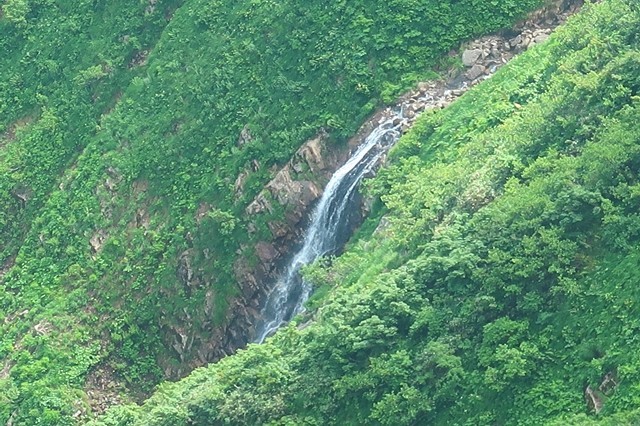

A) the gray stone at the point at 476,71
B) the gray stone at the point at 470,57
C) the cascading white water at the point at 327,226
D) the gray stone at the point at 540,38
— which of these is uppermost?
the gray stone at the point at 470,57

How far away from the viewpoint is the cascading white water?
2844 cm

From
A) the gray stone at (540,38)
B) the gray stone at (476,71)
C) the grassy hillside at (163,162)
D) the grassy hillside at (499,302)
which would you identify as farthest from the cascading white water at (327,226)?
the gray stone at (540,38)

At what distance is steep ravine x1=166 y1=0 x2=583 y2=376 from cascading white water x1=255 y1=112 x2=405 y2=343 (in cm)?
39

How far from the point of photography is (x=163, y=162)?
31766mm

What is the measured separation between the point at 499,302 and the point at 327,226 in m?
10.9

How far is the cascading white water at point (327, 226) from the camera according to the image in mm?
28438

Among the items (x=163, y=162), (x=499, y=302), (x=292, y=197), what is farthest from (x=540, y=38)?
(x=499, y=302)

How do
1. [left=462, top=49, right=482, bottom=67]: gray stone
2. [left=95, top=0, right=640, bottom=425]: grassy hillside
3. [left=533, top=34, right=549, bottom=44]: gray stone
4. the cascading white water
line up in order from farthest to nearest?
[left=462, top=49, right=482, bottom=67]: gray stone < [left=533, top=34, right=549, bottom=44]: gray stone < the cascading white water < [left=95, top=0, right=640, bottom=425]: grassy hillside

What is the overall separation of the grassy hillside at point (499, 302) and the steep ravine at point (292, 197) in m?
5.66

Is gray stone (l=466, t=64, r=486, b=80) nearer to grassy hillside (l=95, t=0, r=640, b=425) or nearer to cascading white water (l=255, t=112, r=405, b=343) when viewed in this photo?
cascading white water (l=255, t=112, r=405, b=343)

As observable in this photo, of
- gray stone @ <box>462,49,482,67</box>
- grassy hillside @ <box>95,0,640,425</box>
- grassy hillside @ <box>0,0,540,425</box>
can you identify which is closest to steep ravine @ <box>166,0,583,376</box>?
gray stone @ <box>462,49,482,67</box>

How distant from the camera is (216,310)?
30.0 metres

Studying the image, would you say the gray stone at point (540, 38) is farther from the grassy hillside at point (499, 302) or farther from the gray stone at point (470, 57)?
the grassy hillside at point (499, 302)

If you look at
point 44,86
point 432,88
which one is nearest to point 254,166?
point 432,88
